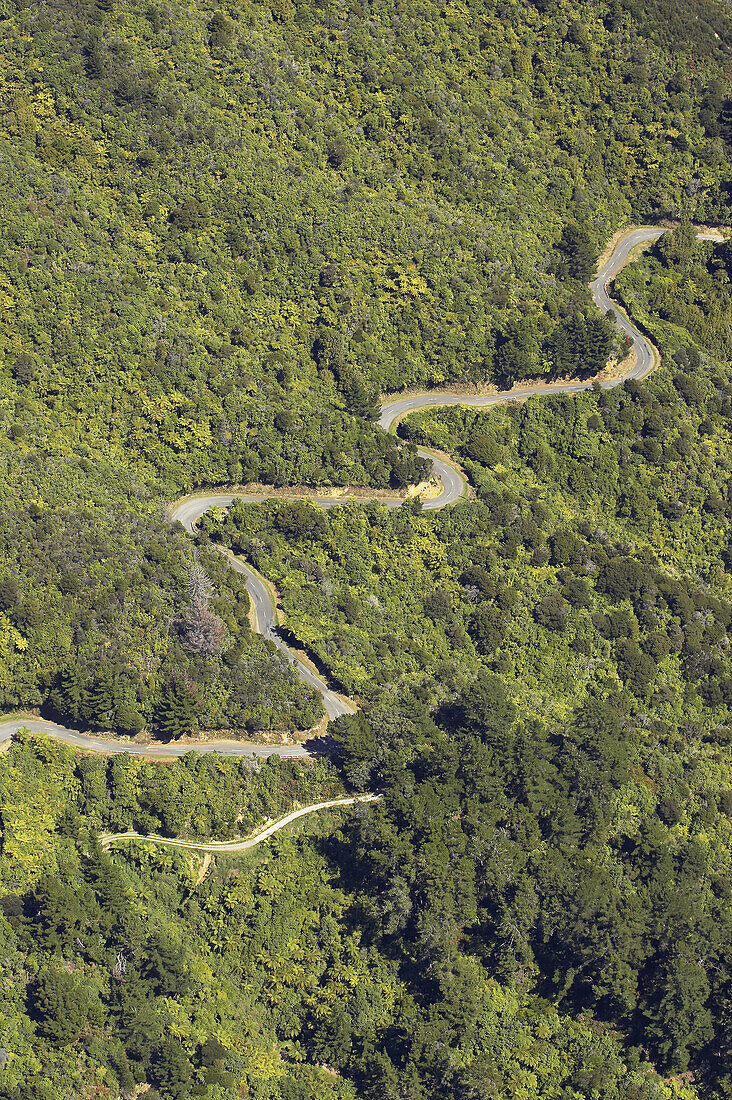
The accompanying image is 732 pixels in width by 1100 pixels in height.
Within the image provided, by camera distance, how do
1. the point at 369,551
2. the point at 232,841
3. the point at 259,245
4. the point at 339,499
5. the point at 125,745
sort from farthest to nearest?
the point at 259,245 → the point at 339,499 → the point at 369,551 → the point at 125,745 → the point at 232,841

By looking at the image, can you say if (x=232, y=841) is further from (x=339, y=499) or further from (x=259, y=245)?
(x=259, y=245)

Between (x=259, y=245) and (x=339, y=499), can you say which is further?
(x=259, y=245)

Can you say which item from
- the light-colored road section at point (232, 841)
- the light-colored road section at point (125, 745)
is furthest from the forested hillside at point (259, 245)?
the light-colored road section at point (232, 841)

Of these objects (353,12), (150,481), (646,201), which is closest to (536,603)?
(150,481)

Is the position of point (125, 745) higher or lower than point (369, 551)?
lower

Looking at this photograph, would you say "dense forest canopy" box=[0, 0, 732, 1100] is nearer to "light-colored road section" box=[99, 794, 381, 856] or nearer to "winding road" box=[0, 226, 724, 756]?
"light-colored road section" box=[99, 794, 381, 856]

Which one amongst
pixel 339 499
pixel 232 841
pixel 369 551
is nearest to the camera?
pixel 232 841

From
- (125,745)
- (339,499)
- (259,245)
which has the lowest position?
(125,745)

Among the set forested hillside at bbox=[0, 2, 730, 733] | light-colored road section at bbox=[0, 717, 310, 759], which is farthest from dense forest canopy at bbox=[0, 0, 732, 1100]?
light-colored road section at bbox=[0, 717, 310, 759]

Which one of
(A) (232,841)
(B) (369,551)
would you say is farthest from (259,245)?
(A) (232,841)
